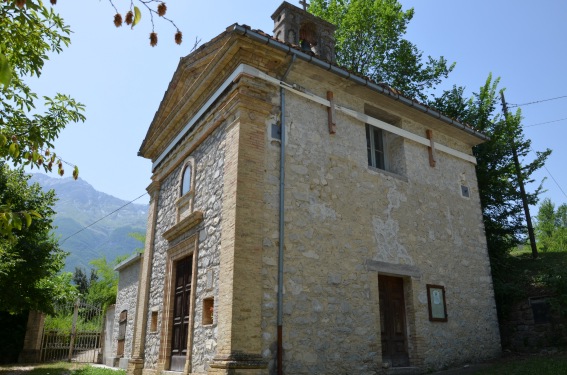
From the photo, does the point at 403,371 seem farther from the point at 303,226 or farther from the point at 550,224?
the point at 550,224

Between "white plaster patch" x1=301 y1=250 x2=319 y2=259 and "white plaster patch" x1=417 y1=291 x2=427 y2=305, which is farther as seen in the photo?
"white plaster patch" x1=417 y1=291 x2=427 y2=305

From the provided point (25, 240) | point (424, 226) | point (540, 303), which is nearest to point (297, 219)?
point (424, 226)

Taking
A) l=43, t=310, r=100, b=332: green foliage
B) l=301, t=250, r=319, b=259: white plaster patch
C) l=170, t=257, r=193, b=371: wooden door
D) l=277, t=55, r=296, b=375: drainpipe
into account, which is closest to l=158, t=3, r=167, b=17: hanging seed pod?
l=277, t=55, r=296, b=375: drainpipe

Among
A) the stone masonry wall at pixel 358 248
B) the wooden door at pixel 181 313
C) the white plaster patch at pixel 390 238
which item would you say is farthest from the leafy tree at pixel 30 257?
the white plaster patch at pixel 390 238

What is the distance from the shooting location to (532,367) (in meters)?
8.21

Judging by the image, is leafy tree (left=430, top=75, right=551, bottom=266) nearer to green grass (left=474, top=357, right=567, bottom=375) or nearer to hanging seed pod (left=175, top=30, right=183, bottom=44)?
green grass (left=474, top=357, right=567, bottom=375)

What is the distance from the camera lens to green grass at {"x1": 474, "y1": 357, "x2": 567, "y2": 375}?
25.4 ft

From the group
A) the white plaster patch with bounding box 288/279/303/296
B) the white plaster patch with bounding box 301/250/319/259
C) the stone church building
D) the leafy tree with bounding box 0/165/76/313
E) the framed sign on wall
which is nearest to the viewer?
the stone church building

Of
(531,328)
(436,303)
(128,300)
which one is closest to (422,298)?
(436,303)

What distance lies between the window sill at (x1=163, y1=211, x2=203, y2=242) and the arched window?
865mm

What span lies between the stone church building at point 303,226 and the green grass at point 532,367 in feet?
3.17

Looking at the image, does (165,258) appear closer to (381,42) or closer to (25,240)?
(25,240)

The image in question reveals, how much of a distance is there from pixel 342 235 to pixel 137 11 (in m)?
6.28

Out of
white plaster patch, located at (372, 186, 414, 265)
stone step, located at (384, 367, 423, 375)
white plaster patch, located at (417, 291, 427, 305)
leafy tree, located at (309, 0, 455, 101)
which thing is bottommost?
stone step, located at (384, 367, 423, 375)
